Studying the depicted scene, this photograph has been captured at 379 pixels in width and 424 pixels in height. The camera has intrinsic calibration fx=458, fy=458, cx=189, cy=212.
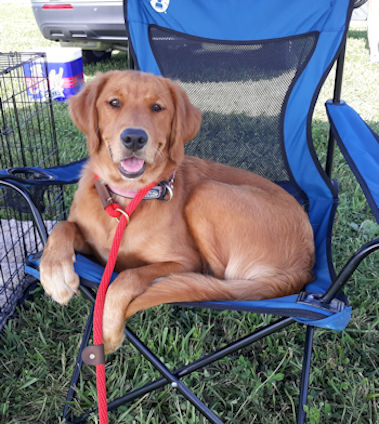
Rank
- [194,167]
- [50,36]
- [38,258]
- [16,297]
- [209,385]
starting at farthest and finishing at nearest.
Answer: [50,36], [16,297], [194,167], [209,385], [38,258]

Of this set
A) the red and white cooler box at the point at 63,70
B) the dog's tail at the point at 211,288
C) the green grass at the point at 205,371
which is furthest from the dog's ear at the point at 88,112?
the red and white cooler box at the point at 63,70

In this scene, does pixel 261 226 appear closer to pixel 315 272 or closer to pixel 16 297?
pixel 315 272

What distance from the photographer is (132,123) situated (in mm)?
1748

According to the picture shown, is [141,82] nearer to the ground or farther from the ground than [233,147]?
farther from the ground

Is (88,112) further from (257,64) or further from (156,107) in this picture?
(257,64)

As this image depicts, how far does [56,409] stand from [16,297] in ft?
2.44

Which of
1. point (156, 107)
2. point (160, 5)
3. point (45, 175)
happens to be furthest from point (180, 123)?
point (160, 5)

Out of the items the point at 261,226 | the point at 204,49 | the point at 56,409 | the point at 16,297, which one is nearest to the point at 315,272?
the point at 261,226

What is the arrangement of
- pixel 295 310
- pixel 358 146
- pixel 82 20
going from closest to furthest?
1. pixel 295 310
2. pixel 358 146
3. pixel 82 20

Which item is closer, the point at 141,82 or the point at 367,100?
the point at 141,82

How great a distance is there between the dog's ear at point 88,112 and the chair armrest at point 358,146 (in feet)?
3.37

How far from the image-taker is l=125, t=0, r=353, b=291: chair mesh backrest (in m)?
2.39

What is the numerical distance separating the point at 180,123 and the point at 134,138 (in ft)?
1.08

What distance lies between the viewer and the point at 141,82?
1.89 meters
